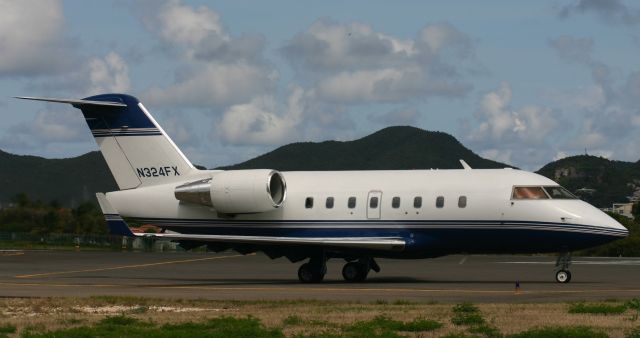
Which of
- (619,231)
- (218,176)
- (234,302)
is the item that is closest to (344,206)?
(218,176)

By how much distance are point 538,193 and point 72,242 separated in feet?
147

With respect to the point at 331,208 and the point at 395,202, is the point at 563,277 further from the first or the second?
the point at 331,208

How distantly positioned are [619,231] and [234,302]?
1242 centimetres

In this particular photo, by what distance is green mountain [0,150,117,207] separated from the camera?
223 feet

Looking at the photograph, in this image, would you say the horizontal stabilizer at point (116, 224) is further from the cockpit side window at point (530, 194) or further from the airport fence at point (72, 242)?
the airport fence at point (72, 242)

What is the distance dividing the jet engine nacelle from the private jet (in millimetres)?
31

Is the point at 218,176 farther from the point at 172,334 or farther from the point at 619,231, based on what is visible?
the point at 172,334

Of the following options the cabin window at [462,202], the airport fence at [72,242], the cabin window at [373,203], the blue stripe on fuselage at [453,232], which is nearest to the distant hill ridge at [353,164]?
the airport fence at [72,242]

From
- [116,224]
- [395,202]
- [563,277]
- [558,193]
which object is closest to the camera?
[563,277]

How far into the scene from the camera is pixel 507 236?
32.2m

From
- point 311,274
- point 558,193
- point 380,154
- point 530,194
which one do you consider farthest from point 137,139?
point 380,154

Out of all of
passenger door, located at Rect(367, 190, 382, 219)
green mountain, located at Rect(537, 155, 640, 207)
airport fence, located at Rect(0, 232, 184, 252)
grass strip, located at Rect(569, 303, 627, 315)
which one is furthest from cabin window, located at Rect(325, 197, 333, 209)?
green mountain, located at Rect(537, 155, 640, 207)

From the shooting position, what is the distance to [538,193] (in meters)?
32.2

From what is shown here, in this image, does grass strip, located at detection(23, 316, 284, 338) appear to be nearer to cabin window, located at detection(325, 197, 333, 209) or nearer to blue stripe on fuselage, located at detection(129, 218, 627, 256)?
blue stripe on fuselage, located at detection(129, 218, 627, 256)
